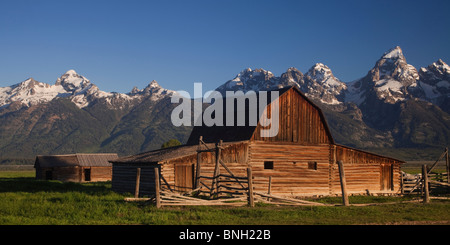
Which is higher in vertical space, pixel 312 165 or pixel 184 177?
pixel 312 165

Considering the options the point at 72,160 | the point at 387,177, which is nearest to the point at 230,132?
the point at 387,177

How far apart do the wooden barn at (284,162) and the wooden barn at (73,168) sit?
2621 centimetres

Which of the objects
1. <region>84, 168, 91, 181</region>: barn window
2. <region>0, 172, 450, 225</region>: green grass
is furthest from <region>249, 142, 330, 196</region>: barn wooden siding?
<region>84, 168, 91, 181</region>: barn window

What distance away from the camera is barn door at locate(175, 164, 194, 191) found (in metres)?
31.2

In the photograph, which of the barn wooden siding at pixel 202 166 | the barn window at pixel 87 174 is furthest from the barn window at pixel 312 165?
the barn window at pixel 87 174

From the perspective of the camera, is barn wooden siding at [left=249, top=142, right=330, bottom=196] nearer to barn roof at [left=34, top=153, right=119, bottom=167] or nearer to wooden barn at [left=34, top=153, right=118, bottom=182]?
barn roof at [left=34, top=153, right=119, bottom=167]

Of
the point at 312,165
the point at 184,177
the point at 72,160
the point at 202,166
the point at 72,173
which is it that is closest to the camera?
the point at 184,177

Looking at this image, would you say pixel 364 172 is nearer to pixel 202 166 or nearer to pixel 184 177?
pixel 202 166

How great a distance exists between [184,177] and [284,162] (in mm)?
8187

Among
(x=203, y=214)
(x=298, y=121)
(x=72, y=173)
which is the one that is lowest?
(x=72, y=173)

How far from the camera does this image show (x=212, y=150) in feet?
101

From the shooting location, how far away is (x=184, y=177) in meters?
31.5
